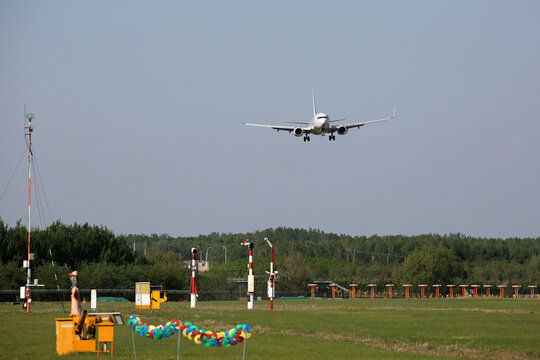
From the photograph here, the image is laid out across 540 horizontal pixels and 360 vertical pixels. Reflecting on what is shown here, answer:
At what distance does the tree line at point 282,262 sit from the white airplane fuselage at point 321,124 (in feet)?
74.1

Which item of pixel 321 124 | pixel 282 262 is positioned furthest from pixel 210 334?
pixel 282 262

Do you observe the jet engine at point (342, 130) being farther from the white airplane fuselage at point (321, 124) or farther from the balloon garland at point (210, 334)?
the balloon garland at point (210, 334)

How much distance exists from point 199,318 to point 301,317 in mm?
4661

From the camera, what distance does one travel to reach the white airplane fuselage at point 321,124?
67.3 m

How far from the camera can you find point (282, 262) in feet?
412

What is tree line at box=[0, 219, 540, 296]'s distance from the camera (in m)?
91.7

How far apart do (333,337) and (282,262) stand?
97.5m

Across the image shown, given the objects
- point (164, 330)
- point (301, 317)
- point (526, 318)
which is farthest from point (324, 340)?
point (526, 318)

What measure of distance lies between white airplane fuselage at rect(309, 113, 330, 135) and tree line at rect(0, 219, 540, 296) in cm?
2259

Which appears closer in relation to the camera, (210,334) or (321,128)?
(210,334)

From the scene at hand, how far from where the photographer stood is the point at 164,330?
19578 millimetres

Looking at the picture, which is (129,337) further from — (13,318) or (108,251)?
(108,251)

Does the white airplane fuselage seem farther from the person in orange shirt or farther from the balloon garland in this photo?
the balloon garland

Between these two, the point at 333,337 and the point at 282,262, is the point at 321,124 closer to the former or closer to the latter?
the point at 333,337
